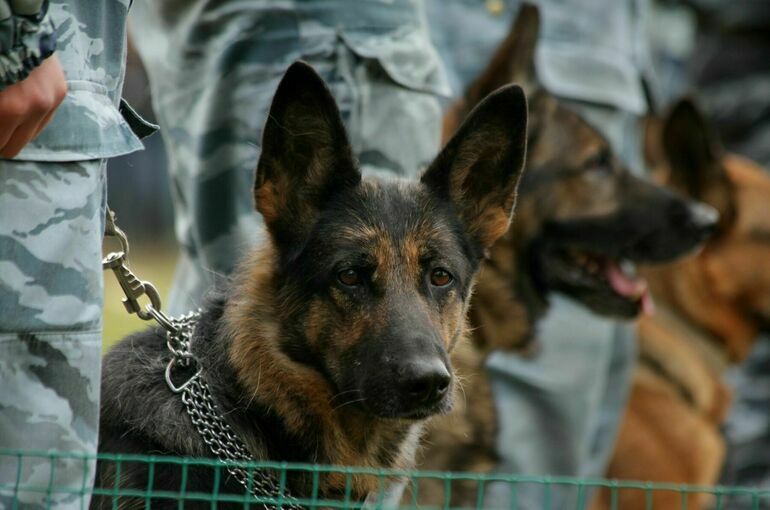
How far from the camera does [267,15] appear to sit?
412cm

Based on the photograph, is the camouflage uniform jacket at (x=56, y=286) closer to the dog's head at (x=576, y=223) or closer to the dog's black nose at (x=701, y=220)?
the dog's head at (x=576, y=223)

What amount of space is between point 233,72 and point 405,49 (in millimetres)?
615

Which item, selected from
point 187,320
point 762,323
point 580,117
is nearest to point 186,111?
point 187,320

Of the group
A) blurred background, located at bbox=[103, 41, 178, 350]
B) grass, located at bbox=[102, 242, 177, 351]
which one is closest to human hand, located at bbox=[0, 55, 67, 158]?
grass, located at bbox=[102, 242, 177, 351]

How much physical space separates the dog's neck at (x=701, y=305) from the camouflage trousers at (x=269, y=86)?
9.77 feet

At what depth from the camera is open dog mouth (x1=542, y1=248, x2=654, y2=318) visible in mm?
5559

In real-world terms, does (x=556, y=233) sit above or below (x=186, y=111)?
below

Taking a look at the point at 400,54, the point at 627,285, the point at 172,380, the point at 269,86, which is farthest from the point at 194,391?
the point at 627,285

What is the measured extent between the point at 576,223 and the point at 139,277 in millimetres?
5272

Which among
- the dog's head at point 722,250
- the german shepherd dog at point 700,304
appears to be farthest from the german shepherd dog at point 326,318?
the dog's head at point 722,250

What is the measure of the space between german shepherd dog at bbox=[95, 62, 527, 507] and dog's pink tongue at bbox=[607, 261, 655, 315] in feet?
7.34

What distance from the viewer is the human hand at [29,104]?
91.9 inches

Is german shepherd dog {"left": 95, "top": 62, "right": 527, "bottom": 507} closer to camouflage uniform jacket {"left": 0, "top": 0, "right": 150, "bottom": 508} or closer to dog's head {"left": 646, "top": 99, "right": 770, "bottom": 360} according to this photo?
camouflage uniform jacket {"left": 0, "top": 0, "right": 150, "bottom": 508}

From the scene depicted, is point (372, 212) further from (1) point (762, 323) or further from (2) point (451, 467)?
(1) point (762, 323)
